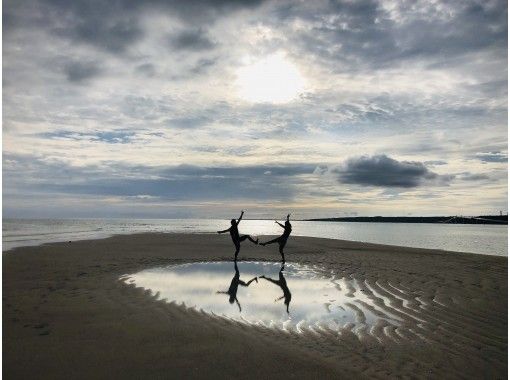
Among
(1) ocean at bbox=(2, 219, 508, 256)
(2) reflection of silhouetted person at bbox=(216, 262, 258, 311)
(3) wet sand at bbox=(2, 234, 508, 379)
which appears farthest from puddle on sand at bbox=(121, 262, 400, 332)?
(1) ocean at bbox=(2, 219, 508, 256)

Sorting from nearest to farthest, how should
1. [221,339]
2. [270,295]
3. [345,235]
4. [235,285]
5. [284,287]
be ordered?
[221,339], [270,295], [284,287], [235,285], [345,235]

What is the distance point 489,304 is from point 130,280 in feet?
39.4

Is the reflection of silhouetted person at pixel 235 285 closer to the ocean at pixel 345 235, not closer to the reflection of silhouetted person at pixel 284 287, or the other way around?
the reflection of silhouetted person at pixel 284 287

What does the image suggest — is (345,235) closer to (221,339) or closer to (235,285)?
(235,285)

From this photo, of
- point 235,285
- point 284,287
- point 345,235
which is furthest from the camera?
point 345,235

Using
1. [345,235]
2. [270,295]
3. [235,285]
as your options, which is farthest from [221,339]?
[345,235]

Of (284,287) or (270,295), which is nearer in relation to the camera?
(270,295)

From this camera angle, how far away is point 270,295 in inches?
472

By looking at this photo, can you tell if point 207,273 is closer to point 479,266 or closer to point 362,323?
point 362,323

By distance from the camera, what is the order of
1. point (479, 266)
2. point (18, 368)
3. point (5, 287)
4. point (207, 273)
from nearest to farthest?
point (18, 368) < point (5, 287) < point (207, 273) < point (479, 266)

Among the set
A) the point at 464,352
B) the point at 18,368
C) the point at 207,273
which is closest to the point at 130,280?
the point at 207,273

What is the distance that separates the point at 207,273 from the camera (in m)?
16.4

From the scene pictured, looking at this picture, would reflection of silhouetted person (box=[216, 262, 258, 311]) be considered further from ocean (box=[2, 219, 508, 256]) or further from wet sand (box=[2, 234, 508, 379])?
ocean (box=[2, 219, 508, 256])

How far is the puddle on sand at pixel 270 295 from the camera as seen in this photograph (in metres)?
9.23
